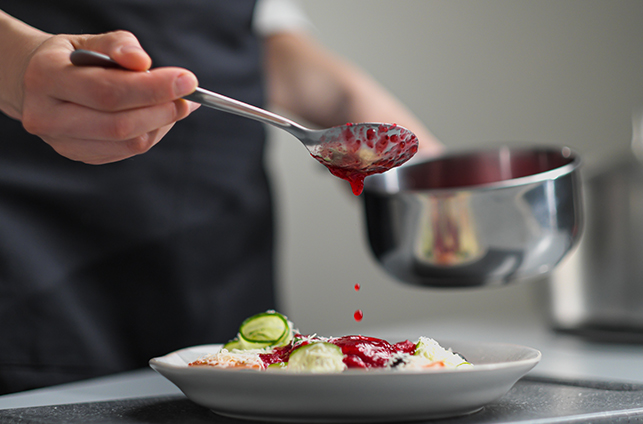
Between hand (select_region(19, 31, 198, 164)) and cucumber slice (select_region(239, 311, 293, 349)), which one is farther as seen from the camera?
cucumber slice (select_region(239, 311, 293, 349))

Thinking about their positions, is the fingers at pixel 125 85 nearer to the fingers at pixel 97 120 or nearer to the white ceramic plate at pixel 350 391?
the fingers at pixel 97 120

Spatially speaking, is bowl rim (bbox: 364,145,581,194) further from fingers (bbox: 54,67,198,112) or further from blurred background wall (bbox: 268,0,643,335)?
blurred background wall (bbox: 268,0,643,335)

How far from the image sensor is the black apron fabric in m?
0.88

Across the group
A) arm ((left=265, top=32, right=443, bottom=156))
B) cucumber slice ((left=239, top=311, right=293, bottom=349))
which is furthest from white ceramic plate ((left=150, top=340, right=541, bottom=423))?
arm ((left=265, top=32, right=443, bottom=156))

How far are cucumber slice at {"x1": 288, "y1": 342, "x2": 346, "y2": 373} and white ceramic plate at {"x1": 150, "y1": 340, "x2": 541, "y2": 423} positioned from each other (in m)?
0.02

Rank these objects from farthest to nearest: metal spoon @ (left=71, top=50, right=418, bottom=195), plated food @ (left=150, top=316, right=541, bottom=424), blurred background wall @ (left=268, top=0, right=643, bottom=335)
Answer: blurred background wall @ (left=268, top=0, right=643, bottom=335)
metal spoon @ (left=71, top=50, right=418, bottom=195)
plated food @ (left=150, top=316, right=541, bottom=424)

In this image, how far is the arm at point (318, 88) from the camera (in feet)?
3.91

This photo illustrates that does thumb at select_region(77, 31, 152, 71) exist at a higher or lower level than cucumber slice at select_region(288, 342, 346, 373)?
higher

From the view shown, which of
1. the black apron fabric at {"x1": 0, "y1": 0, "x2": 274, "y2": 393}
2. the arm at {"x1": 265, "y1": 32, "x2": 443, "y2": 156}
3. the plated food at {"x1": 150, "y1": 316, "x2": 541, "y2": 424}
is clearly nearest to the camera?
the plated food at {"x1": 150, "y1": 316, "x2": 541, "y2": 424}

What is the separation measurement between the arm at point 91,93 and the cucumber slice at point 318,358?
217 mm

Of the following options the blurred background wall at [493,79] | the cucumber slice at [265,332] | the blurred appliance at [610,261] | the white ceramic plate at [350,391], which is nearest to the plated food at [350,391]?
the white ceramic plate at [350,391]

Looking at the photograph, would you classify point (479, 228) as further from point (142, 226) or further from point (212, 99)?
point (142, 226)

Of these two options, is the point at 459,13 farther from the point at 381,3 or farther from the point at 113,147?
the point at 113,147

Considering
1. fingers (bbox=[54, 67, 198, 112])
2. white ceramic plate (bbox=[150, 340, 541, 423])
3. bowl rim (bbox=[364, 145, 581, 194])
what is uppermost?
fingers (bbox=[54, 67, 198, 112])
